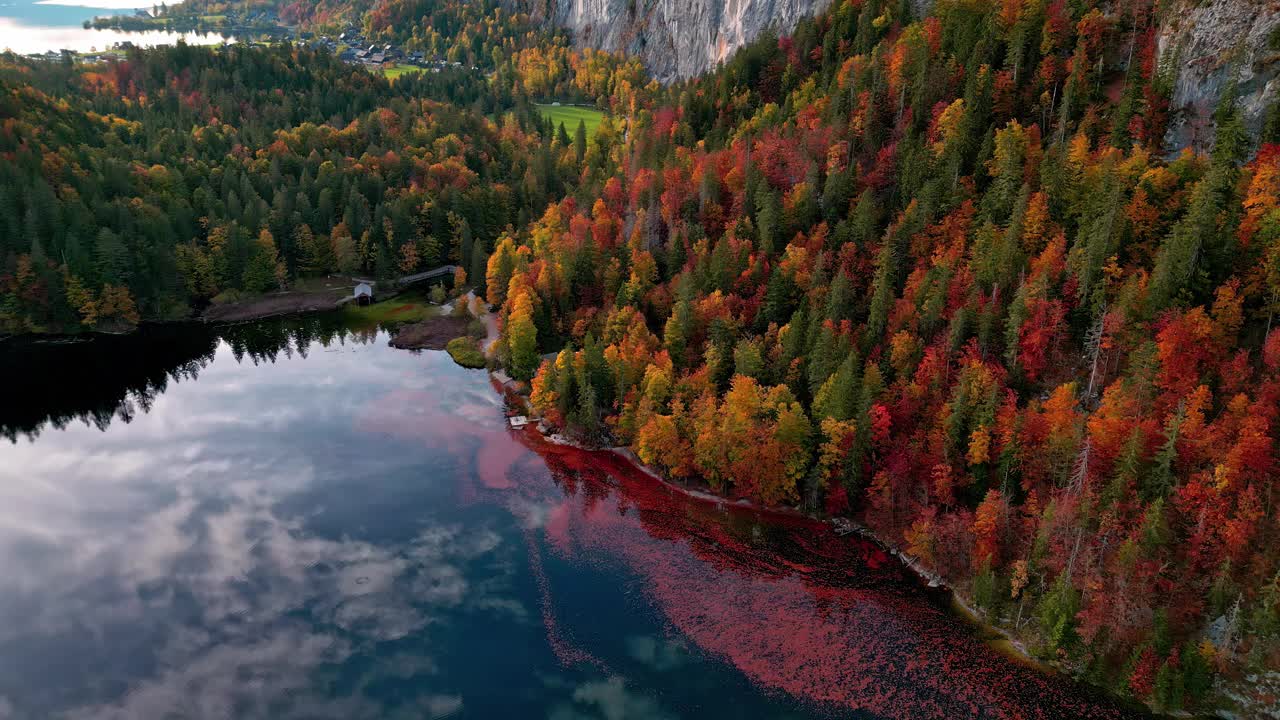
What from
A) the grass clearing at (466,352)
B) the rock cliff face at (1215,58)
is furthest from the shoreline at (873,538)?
the rock cliff face at (1215,58)

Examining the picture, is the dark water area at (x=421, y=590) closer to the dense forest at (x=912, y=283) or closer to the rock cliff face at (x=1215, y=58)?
the dense forest at (x=912, y=283)

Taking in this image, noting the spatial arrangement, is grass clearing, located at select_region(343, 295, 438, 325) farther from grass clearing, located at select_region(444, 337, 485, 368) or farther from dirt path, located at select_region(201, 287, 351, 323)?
grass clearing, located at select_region(444, 337, 485, 368)

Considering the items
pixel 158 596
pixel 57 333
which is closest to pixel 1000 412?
pixel 158 596

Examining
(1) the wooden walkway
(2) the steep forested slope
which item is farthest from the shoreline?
(1) the wooden walkway

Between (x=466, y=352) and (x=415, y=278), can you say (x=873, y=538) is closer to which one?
(x=466, y=352)

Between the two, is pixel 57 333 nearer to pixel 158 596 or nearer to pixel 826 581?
pixel 158 596

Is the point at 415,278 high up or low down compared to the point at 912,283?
down

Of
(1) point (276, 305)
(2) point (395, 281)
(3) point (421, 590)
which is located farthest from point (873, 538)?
(1) point (276, 305)
